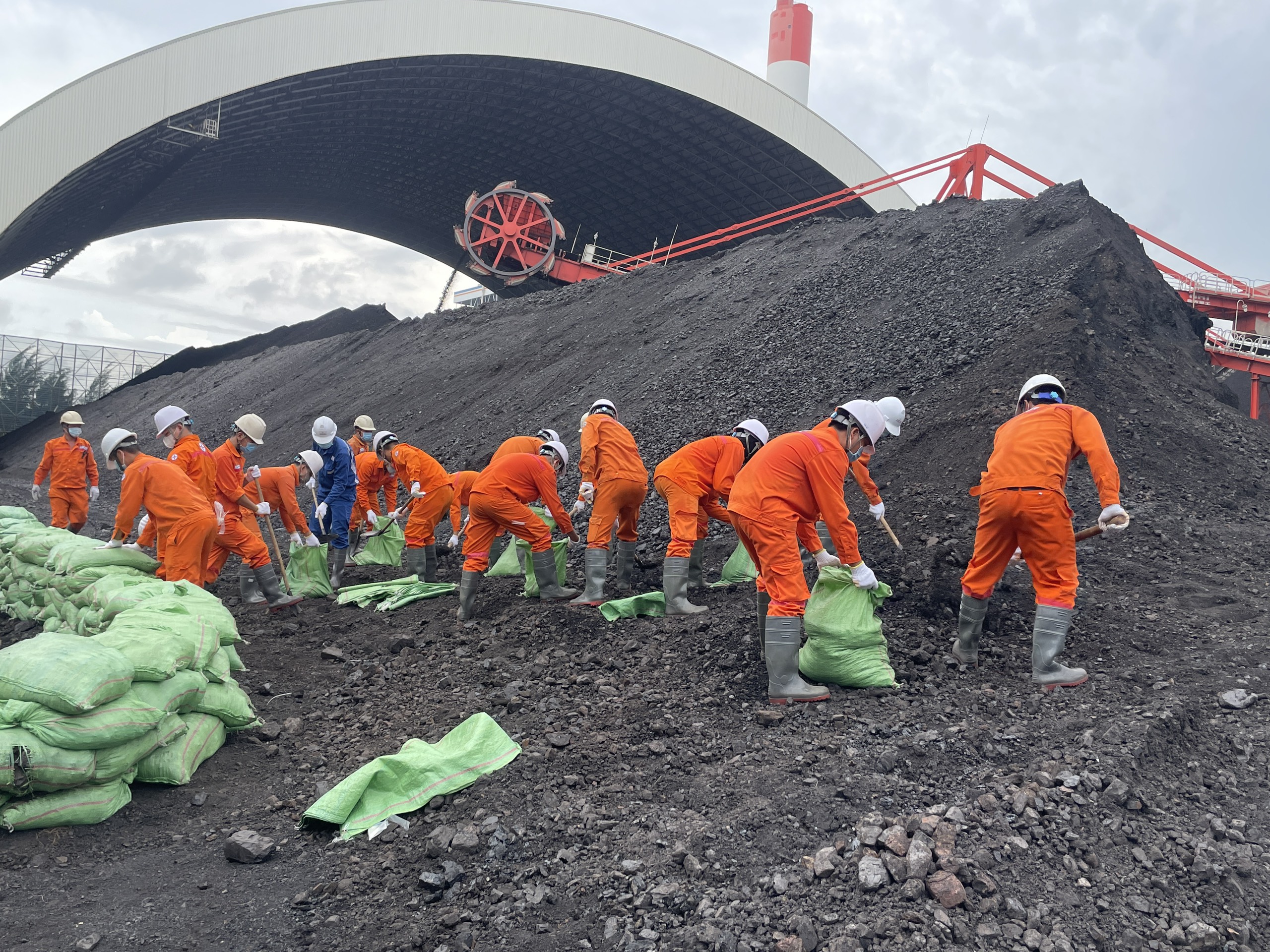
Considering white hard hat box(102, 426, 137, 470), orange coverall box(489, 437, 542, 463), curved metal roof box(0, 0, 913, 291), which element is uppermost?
curved metal roof box(0, 0, 913, 291)

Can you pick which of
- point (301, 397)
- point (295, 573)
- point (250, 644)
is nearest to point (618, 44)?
point (301, 397)

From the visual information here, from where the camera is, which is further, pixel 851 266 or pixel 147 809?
pixel 851 266

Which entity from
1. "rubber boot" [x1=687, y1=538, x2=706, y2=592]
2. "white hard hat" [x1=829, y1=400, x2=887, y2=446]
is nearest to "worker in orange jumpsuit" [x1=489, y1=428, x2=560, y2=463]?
"rubber boot" [x1=687, y1=538, x2=706, y2=592]

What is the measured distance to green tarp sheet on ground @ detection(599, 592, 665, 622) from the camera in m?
5.69

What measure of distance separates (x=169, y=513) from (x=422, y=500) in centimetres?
A: 221

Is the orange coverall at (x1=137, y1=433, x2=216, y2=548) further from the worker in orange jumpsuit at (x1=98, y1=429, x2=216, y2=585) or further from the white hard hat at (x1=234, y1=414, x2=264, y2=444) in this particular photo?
the worker in orange jumpsuit at (x1=98, y1=429, x2=216, y2=585)

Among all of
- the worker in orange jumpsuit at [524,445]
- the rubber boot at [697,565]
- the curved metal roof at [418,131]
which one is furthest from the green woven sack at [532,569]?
the curved metal roof at [418,131]

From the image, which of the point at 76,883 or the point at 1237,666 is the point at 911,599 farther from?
the point at 76,883

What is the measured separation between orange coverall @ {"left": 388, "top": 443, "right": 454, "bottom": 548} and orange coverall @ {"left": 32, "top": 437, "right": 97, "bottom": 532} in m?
4.58

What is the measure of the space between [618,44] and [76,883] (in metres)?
19.7

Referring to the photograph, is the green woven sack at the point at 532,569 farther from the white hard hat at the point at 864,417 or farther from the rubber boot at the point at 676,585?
the white hard hat at the point at 864,417

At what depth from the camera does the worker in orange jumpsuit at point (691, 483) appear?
562 cm

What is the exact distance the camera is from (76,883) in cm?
303

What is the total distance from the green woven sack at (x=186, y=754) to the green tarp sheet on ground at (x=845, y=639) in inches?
110
